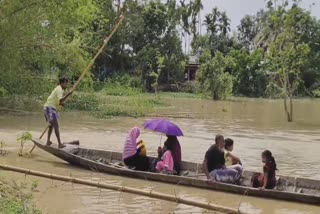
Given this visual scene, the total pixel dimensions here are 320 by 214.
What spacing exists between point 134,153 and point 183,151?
4.62 m

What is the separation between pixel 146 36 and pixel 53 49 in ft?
80.3

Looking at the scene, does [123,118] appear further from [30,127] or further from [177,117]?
[30,127]

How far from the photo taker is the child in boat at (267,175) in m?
8.63

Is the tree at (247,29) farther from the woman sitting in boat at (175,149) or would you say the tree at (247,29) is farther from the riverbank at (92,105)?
the woman sitting in boat at (175,149)

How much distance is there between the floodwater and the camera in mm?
8148

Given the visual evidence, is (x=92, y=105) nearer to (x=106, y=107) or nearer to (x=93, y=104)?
(x=93, y=104)

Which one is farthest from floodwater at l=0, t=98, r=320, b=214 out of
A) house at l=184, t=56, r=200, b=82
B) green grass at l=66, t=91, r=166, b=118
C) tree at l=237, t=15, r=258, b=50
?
tree at l=237, t=15, r=258, b=50

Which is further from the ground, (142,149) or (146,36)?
(146,36)

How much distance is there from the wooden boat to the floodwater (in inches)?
4.4

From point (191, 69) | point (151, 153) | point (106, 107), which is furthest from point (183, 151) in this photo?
point (191, 69)

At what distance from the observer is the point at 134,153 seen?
32.9 ft

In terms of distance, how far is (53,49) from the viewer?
20500 millimetres

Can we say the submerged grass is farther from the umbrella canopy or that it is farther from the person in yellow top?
the umbrella canopy

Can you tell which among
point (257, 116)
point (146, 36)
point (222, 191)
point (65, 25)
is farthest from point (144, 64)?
point (222, 191)
